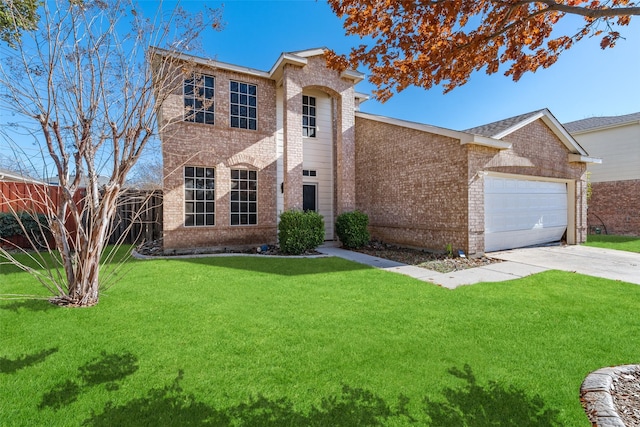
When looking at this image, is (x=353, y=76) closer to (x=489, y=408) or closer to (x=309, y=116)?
(x=309, y=116)

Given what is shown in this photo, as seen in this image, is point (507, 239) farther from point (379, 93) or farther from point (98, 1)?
point (98, 1)

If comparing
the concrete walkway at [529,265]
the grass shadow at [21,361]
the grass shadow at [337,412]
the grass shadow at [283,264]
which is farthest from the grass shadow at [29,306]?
the concrete walkway at [529,265]

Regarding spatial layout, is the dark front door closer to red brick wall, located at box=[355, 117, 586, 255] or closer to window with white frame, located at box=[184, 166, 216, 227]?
red brick wall, located at box=[355, 117, 586, 255]

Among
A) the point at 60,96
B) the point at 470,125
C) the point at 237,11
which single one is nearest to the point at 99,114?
the point at 60,96

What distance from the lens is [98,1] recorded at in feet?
14.3

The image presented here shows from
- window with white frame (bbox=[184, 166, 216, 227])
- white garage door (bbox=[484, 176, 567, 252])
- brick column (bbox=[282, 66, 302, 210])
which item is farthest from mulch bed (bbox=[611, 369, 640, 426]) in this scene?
window with white frame (bbox=[184, 166, 216, 227])

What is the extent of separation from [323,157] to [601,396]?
1024 centimetres

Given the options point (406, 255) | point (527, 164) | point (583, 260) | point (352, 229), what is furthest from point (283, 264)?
point (527, 164)

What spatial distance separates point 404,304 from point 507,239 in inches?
275

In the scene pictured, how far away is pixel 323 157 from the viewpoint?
38.4 feet

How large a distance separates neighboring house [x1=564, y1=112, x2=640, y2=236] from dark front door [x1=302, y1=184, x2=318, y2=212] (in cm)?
1691

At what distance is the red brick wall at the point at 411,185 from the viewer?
344 inches

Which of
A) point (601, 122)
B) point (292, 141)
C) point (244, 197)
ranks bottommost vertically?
point (244, 197)

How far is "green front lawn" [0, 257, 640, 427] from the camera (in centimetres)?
224
